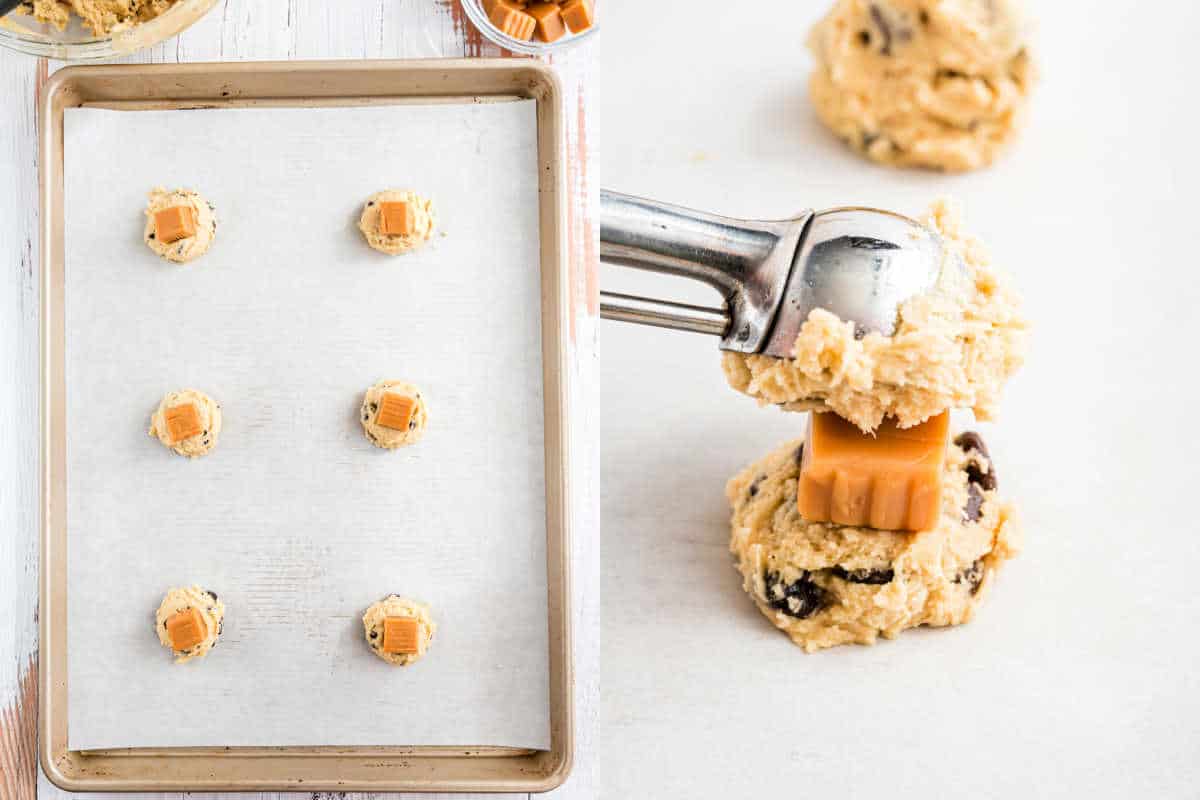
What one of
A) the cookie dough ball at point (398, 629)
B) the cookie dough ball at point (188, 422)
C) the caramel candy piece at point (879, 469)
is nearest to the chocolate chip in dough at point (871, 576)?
the caramel candy piece at point (879, 469)

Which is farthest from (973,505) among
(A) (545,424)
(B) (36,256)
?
(B) (36,256)

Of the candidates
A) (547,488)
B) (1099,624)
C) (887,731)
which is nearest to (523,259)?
(547,488)

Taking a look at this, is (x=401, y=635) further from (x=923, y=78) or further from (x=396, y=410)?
(x=923, y=78)

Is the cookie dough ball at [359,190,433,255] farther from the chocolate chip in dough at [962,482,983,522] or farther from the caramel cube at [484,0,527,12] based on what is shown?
the chocolate chip in dough at [962,482,983,522]

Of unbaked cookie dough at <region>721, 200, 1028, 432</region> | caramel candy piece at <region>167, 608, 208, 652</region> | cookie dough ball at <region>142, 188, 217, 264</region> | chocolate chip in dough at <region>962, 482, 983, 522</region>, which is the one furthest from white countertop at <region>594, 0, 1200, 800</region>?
cookie dough ball at <region>142, 188, 217, 264</region>

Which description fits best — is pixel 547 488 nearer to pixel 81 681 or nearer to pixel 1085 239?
pixel 81 681

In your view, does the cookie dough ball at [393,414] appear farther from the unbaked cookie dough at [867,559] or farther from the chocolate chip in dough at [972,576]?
the chocolate chip in dough at [972,576]

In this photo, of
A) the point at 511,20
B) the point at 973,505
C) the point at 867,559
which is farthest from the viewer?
the point at 973,505
